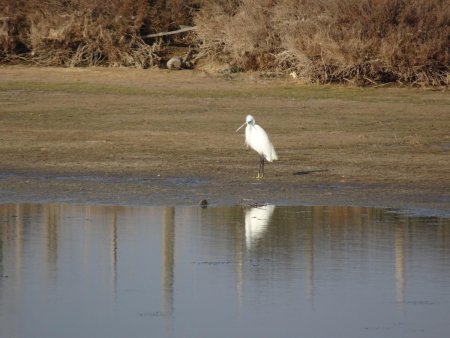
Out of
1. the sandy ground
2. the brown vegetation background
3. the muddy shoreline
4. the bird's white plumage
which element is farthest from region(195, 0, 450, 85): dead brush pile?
the muddy shoreline

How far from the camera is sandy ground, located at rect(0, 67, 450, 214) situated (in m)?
14.9

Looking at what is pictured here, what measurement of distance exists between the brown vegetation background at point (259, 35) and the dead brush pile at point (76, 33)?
0.08 ft

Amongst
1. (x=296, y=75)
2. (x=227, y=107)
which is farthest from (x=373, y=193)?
(x=296, y=75)

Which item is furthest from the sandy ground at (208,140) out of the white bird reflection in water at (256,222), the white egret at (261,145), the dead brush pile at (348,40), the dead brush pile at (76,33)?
the dead brush pile at (76,33)

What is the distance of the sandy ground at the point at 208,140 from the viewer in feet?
48.9

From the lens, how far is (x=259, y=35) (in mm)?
27484

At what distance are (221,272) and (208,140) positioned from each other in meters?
8.64

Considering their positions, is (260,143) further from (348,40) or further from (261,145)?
(348,40)

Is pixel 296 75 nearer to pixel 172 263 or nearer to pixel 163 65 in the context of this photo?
pixel 163 65

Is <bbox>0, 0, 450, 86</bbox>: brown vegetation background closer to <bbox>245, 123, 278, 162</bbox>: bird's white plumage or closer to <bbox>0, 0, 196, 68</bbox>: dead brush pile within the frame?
<bbox>0, 0, 196, 68</bbox>: dead brush pile

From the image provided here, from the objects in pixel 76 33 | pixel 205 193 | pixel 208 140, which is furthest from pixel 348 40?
pixel 205 193

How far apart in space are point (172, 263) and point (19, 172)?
591 cm

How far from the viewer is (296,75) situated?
87.9 feet

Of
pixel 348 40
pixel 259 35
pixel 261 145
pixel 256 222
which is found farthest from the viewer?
pixel 259 35
